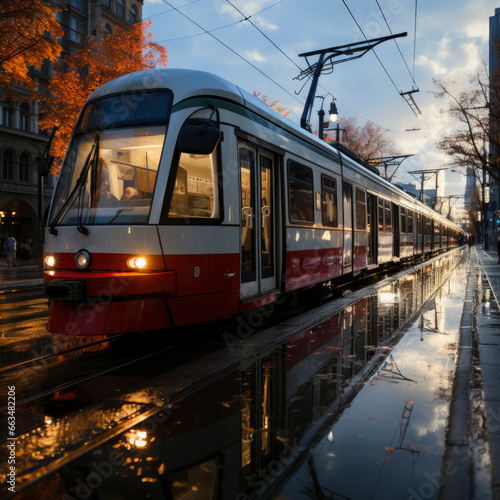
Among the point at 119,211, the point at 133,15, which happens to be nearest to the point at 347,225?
the point at 119,211

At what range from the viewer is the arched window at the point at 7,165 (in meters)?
33.0

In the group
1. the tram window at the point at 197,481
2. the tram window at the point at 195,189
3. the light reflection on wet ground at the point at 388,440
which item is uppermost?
the tram window at the point at 195,189

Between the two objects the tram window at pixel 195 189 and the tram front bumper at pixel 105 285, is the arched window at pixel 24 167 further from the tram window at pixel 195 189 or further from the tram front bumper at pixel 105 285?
the tram front bumper at pixel 105 285

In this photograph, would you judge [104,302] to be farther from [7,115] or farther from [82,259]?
[7,115]

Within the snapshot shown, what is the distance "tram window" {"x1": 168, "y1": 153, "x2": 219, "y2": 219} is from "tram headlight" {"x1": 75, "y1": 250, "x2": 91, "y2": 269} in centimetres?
104

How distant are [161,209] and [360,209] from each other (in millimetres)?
8952

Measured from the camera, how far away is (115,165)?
581cm

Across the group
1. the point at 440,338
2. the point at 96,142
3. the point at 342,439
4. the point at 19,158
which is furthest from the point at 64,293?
the point at 19,158

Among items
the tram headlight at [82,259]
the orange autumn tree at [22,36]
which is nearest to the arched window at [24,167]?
the orange autumn tree at [22,36]

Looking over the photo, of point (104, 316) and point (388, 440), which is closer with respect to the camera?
point (388, 440)

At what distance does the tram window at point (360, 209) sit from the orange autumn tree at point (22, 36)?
10403 millimetres

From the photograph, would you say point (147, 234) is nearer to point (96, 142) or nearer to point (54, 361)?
point (96, 142)

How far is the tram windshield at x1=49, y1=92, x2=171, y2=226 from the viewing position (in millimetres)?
5648

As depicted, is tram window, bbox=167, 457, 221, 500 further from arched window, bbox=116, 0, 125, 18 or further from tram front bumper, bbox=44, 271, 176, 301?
arched window, bbox=116, 0, 125, 18
